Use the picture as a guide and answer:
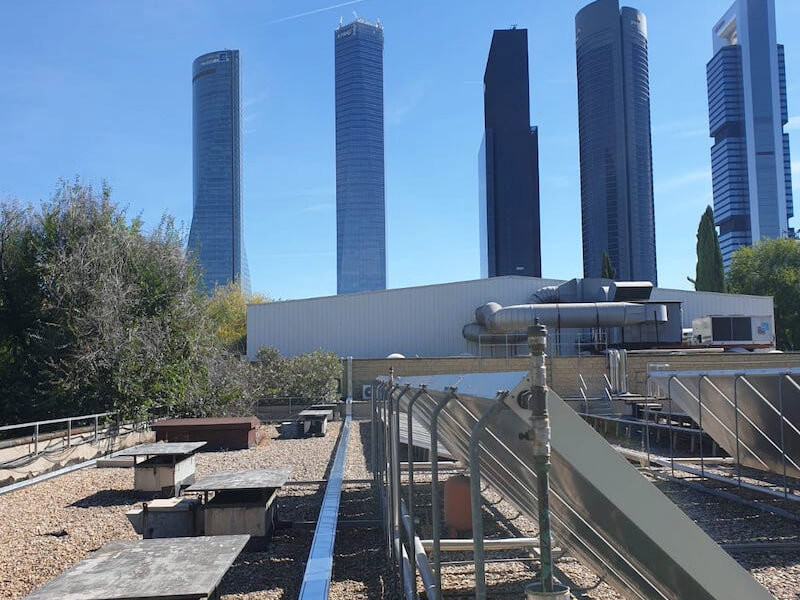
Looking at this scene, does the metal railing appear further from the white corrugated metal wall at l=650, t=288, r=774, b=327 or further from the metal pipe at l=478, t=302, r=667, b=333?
the white corrugated metal wall at l=650, t=288, r=774, b=327

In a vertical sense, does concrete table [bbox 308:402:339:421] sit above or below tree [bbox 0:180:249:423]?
below

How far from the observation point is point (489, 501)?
9734 mm

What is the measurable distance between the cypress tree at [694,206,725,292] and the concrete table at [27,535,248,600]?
5908cm

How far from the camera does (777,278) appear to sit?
189 feet

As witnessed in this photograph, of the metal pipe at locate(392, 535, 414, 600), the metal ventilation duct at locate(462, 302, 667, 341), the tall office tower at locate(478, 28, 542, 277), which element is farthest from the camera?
the tall office tower at locate(478, 28, 542, 277)

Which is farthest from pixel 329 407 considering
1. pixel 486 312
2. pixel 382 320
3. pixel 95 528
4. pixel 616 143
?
pixel 616 143

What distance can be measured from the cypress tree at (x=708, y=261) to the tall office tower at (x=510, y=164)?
301ft

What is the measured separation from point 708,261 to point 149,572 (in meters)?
61.6

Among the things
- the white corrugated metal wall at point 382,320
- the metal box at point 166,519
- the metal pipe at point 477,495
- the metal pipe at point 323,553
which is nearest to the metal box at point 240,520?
the metal box at point 166,519

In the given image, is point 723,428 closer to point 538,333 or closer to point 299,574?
point 299,574

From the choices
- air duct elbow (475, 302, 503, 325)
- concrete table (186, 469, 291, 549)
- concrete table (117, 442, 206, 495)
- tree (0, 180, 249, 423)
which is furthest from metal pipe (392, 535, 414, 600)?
air duct elbow (475, 302, 503, 325)

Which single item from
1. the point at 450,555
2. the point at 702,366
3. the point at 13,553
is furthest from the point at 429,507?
the point at 702,366

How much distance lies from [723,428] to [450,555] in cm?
650

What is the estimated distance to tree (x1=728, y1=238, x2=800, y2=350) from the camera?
184ft
